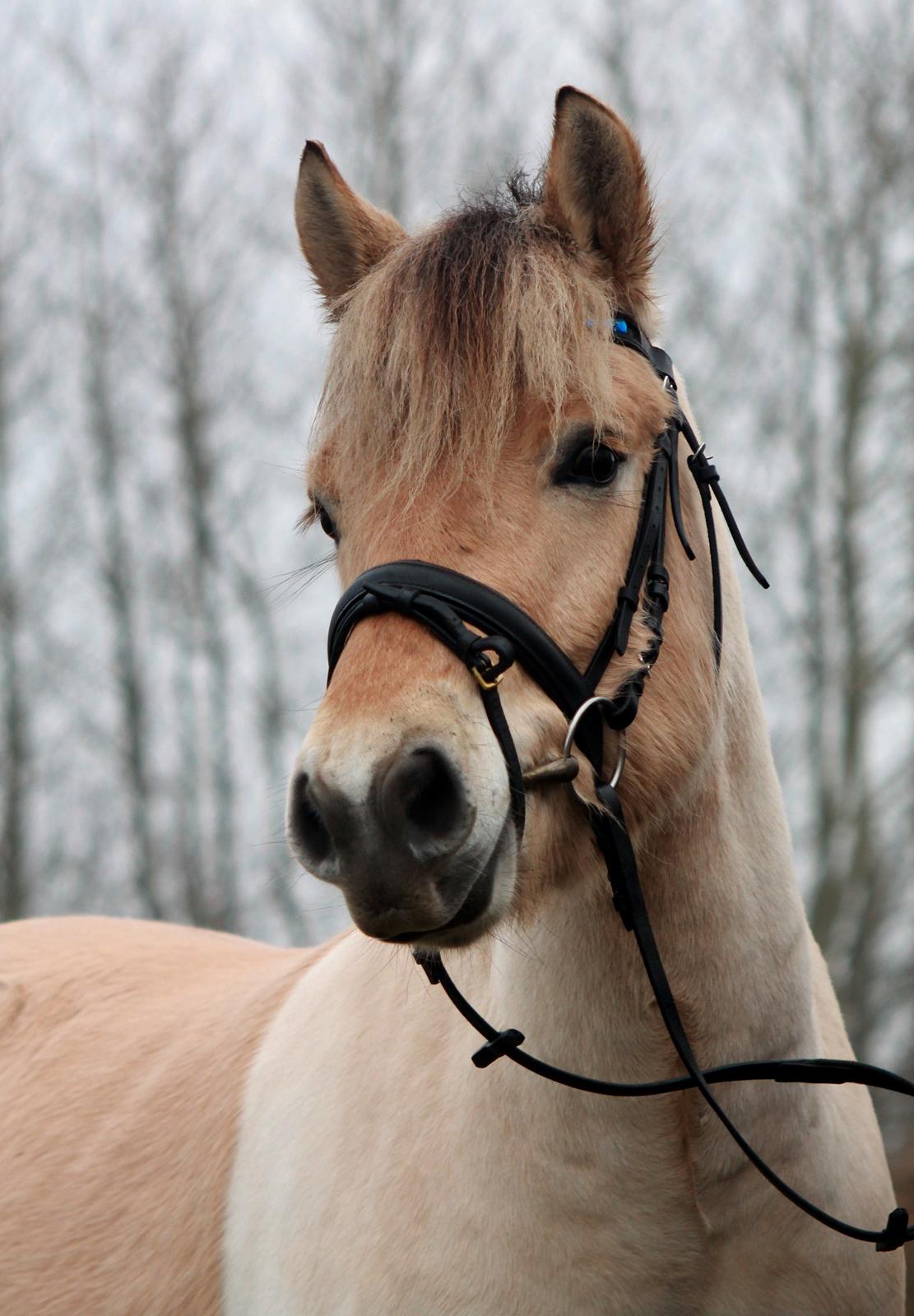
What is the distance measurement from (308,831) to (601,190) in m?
1.49

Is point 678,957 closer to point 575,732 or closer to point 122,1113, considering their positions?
point 575,732

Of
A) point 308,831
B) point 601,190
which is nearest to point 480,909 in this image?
point 308,831

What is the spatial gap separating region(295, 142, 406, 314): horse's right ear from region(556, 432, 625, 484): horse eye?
0.80 meters

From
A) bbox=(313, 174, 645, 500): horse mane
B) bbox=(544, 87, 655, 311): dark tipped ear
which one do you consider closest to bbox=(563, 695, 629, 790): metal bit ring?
bbox=(313, 174, 645, 500): horse mane

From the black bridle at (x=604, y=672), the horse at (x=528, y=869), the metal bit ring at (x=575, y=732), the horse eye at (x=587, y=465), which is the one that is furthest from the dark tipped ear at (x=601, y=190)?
the metal bit ring at (x=575, y=732)

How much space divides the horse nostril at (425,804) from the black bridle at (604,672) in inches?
5.9

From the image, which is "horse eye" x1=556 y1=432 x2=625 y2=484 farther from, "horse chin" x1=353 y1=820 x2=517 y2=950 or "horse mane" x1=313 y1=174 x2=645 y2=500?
"horse chin" x1=353 y1=820 x2=517 y2=950

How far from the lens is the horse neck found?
2.65m

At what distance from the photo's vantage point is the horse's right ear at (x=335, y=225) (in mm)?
3066

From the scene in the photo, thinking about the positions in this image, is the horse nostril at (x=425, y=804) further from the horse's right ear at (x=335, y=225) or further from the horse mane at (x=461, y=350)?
the horse's right ear at (x=335, y=225)

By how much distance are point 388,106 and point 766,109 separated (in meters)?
4.23

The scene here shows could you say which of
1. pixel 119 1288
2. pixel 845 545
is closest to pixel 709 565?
pixel 119 1288

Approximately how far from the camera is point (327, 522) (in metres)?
2.90

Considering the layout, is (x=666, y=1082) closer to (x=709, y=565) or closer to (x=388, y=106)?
(x=709, y=565)
